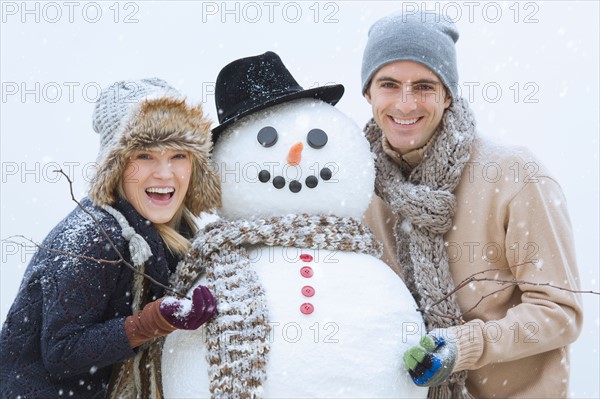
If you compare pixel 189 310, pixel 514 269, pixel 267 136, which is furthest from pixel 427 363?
pixel 267 136

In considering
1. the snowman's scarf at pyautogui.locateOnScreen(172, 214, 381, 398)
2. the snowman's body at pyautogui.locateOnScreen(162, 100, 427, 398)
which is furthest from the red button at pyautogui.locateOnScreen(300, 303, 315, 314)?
the snowman's scarf at pyautogui.locateOnScreen(172, 214, 381, 398)

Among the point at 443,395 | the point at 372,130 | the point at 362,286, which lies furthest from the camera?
the point at 372,130

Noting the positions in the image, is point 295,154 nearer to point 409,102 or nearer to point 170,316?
point 409,102

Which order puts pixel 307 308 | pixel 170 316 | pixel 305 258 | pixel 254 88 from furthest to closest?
pixel 254 88, pixel 305 258, pixel 307 308, pixel 170 316

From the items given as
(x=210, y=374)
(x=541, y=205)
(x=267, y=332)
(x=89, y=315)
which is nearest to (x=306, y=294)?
(x=267, y=332)

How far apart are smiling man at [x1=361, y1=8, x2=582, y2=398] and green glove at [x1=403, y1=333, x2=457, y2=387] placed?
192 millimetres

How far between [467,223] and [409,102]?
1.50ft

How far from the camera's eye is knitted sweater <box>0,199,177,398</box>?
2230mm

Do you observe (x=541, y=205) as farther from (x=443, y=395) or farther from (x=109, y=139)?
(x=109, y=139)

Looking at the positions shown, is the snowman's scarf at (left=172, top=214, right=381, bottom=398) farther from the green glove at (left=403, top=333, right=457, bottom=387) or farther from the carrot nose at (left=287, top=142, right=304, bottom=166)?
the green glove at (left=403, top=333, right=457, bottom=387)

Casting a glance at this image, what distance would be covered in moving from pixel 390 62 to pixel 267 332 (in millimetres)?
1056

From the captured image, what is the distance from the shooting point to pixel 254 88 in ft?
8.58

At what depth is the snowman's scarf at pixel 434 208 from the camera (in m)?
2.61

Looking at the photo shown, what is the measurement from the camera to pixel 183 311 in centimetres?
218
